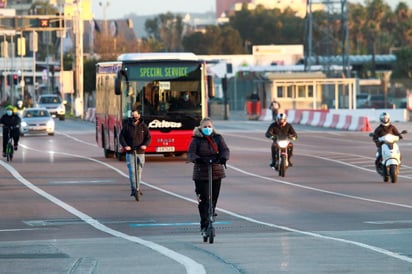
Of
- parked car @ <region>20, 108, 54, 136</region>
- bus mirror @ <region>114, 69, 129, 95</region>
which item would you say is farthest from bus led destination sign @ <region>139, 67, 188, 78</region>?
parked car @ <region>20, 108, 54, 136</region>

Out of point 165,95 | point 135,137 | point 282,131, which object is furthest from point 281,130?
point 135,137

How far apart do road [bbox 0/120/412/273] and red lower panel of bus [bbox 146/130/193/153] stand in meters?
0.47

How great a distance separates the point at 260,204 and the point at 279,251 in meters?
8.21

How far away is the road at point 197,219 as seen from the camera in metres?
14.5

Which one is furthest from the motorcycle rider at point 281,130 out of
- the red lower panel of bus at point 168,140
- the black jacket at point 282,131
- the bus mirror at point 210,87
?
the red lower panel of bus at point 168,140

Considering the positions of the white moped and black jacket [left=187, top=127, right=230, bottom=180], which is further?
the white moped

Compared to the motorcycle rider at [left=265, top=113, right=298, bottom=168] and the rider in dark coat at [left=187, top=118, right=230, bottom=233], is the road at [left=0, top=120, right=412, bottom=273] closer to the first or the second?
the rider in dark coat at [left=187, top=118, right=230, bottom=233]

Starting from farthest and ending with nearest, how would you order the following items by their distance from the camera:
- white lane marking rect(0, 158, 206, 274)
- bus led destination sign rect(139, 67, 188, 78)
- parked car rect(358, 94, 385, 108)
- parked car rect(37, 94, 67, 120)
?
parked car rect(358, 94, 385, 108) < parked car rect(37, 94, 67, 120) < bus led destination sign rect(139, 67, 188, 78) < white lane marking rect(0, 158, 206, 274)

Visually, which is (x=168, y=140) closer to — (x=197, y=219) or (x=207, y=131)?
(x=197, y=219)

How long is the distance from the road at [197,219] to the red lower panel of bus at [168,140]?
470 mm

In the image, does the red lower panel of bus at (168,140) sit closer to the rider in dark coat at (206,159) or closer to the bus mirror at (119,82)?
the bus mirror at (119,82)

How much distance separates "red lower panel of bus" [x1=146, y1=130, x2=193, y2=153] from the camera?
3725 cm

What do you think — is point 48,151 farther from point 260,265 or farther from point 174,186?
point 260,265

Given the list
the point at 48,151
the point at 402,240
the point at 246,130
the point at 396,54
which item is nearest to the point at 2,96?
the point at 396,54
